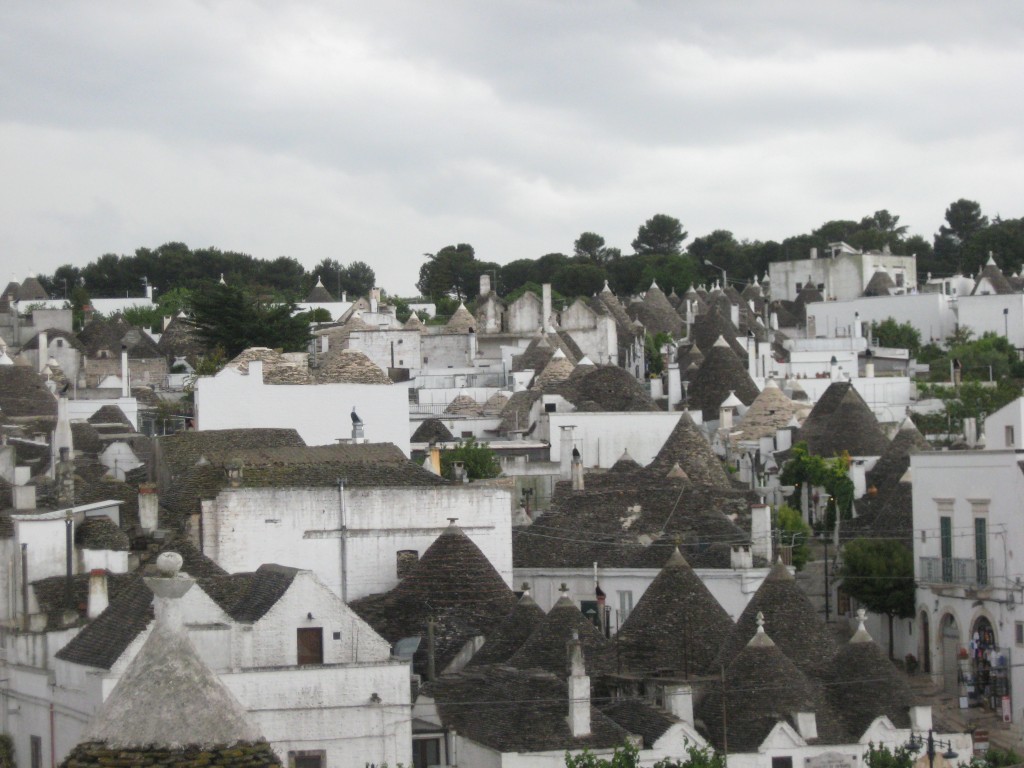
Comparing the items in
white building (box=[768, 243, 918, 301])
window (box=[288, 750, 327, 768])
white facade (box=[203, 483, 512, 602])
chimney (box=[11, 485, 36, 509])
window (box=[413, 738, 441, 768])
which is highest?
white building (box=[768, 243, 918, 301])

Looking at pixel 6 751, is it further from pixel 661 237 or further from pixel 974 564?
pixel 661 237

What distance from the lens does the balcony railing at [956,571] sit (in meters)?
46.9

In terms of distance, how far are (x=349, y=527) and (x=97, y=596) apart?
10.2m

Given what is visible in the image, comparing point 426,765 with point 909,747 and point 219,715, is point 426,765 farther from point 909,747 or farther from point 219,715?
point 219,715

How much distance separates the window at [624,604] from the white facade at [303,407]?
11.6m

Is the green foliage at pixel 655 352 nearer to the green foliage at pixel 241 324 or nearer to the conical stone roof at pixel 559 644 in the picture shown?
the green foliage at pixel 241 324

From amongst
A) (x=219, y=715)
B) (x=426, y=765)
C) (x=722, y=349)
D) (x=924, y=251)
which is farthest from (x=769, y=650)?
(x=924, y=251)

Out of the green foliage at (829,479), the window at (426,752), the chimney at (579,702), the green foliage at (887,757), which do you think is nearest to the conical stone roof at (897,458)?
the green foliage at (829,479)

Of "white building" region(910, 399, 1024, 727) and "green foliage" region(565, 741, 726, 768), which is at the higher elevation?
"white building" region(910, 399, 1024, 727)

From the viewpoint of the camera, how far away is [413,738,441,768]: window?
3691cm

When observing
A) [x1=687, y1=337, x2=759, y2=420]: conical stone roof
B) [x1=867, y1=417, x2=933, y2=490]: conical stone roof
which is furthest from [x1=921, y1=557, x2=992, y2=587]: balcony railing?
[x1=687, y1=337, x2=759, y2=420]: conical stone roof

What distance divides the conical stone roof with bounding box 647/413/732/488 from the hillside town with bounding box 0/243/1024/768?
13cm

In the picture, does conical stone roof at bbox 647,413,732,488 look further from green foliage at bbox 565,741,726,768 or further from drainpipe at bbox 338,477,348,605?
green foliage at bbox 565,741,726,768

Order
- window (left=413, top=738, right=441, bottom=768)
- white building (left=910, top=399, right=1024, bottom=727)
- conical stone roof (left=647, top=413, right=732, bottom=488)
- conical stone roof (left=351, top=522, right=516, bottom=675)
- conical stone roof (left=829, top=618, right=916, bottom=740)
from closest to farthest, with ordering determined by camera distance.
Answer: window (left=413, top=738, right=441, bottom=768) → conical stone roof (left=829, top=618, right=916, bottom=740) → conical stone roof (left=351, top=522, right=516, bottom=675) → white building (left=910, top=399, right=1024, bottom=727) → conical stone roof (left=647, top=413, right=732, bottom=488)
